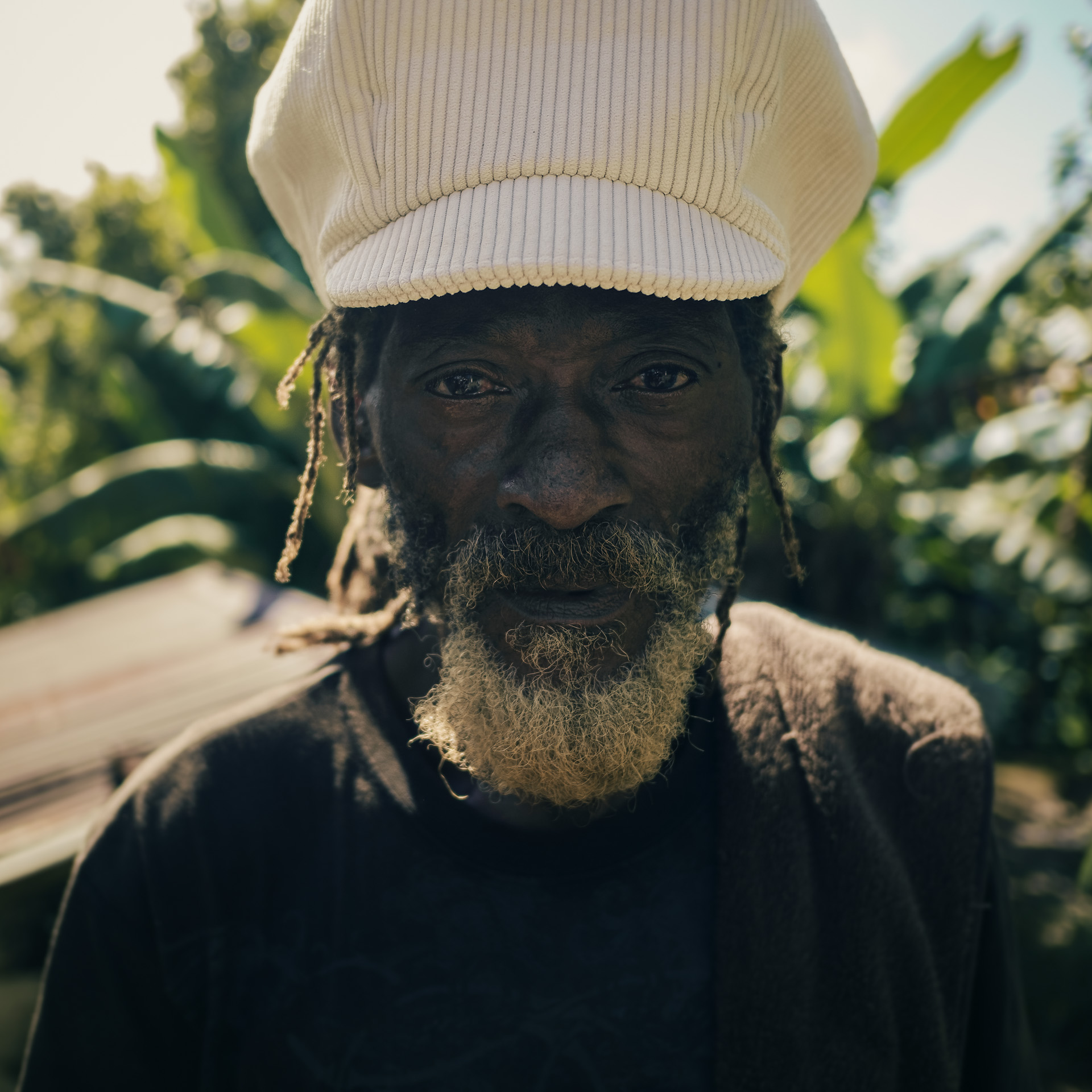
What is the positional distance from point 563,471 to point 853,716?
2.66 feet

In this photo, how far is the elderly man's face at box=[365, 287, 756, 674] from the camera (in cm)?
118

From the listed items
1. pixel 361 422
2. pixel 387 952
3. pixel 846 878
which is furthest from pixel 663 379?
pixel 387 952

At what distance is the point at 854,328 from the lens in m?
5.55

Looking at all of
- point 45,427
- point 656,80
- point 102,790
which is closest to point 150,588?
point 102,790

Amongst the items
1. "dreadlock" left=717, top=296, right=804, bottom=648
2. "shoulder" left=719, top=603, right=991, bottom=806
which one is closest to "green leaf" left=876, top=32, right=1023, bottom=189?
"dreadlock" left=717, top=296, right=804, bottom=648

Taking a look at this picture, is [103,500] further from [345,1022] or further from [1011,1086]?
[1011,1086]

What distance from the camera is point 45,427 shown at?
32.6 feet

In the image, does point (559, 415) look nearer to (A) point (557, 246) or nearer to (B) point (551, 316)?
(B) point (551, 316)

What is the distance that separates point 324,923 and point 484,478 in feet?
2.51

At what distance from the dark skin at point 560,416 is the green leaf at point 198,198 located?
726 centimetres

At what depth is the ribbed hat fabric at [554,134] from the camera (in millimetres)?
1053

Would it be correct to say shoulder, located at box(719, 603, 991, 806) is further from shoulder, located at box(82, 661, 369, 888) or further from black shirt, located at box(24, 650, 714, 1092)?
shoulder, located at box(82, 661, 369, 888)

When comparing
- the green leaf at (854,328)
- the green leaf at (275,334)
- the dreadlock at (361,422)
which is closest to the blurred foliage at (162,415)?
the green leaf at (275,334)

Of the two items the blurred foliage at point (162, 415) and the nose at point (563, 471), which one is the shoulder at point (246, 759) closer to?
the nose at point (563, 471)
